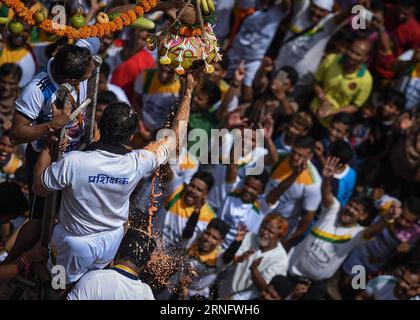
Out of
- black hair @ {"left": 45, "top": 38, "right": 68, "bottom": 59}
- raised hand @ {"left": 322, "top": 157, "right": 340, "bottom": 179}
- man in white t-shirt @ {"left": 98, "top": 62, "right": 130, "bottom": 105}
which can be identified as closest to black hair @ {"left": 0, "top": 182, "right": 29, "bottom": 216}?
black hair @ {"left": 45, "top": 38, "right": 68, "bottom": 59}

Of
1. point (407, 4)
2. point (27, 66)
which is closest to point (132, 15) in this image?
point (27, 66)

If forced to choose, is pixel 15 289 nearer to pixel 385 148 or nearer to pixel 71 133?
pixel 71 133

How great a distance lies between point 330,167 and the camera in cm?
1012

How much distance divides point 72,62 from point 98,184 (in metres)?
0.99

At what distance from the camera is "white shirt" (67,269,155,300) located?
23.3ft

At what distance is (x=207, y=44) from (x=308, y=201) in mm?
3260

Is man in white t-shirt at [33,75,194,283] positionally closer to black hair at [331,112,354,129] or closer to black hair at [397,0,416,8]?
black hair at [331,112,354,129]

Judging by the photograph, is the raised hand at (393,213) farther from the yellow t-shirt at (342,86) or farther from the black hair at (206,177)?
the black hair at (206,177)

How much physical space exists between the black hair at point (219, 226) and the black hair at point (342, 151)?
1.66 m

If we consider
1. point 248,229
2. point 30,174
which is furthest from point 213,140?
point 30,174

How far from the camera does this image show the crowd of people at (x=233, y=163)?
23.8ft

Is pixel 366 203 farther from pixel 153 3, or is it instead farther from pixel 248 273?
pixel 153 3

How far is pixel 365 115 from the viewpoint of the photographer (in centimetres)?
1121

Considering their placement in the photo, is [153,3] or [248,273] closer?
[153,3]
